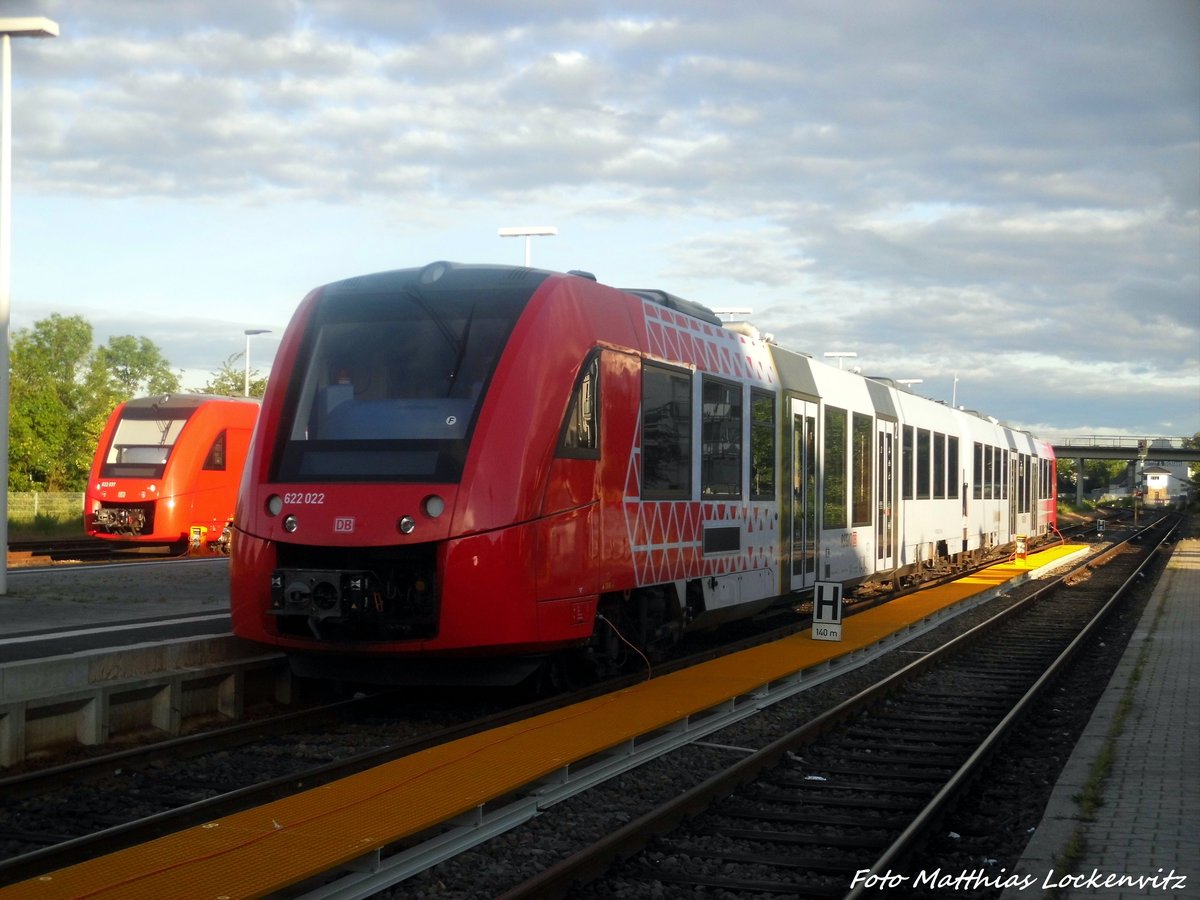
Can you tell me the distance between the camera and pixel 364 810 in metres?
6.39

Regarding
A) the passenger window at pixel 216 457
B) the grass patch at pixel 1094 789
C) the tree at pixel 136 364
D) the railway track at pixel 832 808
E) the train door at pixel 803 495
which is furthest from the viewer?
the tree at pixel 136 364

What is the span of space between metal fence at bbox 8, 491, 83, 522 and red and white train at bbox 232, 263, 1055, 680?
1150 inches

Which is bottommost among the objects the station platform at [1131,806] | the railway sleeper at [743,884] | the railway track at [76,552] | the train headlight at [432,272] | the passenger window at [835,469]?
the railway sleeper at [743,884]

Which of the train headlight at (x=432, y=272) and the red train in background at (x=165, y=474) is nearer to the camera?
the train headlight at (x=432, y=272)

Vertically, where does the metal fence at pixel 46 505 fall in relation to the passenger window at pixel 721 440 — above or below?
below

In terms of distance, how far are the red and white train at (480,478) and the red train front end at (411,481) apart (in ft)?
0.05

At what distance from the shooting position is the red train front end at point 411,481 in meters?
8.66

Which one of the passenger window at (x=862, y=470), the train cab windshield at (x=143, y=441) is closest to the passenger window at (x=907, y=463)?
the passenger window at (x=862, y=470)

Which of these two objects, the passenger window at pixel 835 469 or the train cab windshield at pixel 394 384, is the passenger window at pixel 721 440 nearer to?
the train cab windshield at pixel 394 384

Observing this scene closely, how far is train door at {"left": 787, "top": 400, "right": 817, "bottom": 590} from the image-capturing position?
46.3 feet

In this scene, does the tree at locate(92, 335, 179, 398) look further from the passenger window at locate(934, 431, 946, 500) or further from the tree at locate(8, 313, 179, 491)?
the passenger window at locate(934, 431, 946, 500)

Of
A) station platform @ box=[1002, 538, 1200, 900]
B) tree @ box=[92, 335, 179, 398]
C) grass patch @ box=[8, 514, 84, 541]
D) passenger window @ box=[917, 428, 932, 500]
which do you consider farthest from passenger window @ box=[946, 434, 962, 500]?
tree @ box=[92, 335, 179, 398]

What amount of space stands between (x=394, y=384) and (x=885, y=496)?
10.7m

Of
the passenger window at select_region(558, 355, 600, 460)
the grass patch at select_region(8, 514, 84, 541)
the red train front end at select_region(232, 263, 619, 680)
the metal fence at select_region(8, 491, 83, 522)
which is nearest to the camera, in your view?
the red train front end at select_region(232, 263, 619, 680)
